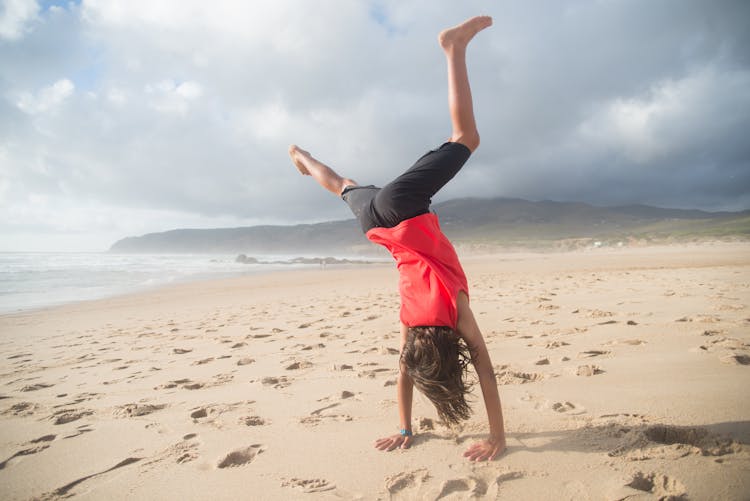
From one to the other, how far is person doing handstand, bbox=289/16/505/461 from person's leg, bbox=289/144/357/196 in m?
0.57

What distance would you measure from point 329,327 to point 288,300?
428 centimetres

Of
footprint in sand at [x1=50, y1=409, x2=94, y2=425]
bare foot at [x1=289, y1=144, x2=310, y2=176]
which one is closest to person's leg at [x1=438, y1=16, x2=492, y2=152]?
bare foot at [x1=289, y1=144, x2=310, y2=176]

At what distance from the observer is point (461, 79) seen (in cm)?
200

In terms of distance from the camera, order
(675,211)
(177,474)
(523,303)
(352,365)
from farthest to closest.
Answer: (675,211)
(523,303)
(352,365)
(177,474)

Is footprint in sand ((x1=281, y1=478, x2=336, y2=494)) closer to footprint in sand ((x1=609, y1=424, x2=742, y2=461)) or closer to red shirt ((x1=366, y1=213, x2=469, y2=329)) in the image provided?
red shirt ((x1=366, y1=213, x2=469, y2=329))

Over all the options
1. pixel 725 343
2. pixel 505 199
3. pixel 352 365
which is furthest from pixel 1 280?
pixel 505 199

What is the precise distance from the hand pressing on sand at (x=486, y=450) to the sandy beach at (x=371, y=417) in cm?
4

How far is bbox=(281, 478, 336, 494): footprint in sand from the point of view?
178 cm

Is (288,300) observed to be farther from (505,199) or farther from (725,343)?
(505,199)

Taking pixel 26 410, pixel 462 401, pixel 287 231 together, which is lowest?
pixel 26 410

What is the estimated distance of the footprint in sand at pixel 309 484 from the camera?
5.84ft

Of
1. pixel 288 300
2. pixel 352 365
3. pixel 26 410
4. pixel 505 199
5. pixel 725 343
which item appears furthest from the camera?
pixel 505 199

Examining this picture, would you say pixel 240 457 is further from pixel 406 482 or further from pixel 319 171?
pixel 319 171

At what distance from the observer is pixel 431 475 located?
184 cm
